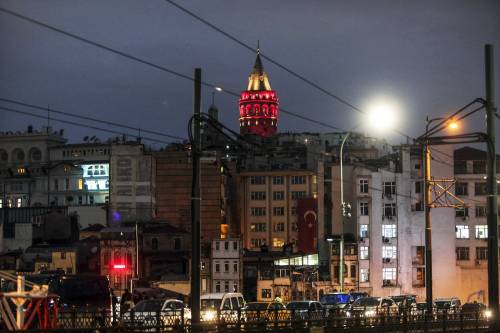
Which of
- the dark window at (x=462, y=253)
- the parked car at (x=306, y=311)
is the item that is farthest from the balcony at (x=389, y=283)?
the parked car at (x=306, y=311)

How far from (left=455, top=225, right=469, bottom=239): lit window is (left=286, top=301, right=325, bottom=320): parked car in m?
75.0

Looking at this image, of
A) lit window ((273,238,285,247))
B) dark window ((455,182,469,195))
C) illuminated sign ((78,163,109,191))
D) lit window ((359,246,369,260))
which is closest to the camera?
lit window ((359,246,369,260))

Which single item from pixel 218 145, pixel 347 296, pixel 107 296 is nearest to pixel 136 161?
pixel 347 296

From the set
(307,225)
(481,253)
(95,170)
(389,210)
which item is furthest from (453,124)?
(95,170)

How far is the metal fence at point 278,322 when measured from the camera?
38.0 meters

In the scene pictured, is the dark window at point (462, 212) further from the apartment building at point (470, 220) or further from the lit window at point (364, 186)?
the lit window at point (364, 186)

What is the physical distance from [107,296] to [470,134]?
1824 centimetres

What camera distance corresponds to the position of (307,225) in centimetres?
14600

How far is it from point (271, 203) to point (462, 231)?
122 feet

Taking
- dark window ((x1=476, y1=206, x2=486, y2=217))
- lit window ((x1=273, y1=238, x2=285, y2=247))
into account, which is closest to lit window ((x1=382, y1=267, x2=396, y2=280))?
dark window ((x1=476, y1=206, x2=486, y2=217))

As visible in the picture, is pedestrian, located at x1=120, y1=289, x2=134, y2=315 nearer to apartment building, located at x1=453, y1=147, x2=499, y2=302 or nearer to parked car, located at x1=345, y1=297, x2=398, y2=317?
parked car, located at x1=345, y1=297, x2=398, y2=317

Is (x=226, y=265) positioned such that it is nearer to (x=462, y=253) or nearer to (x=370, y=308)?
(x=462, y=253)

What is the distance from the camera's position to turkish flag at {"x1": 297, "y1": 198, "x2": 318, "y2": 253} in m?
142

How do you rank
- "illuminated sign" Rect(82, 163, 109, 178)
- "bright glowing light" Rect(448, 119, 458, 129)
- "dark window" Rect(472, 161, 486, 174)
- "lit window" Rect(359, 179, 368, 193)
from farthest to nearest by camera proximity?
"illuminated sign" Rect(82, 163, 109, 178) < "dark window" Rect(472, 161, 486, 174) < "lit window" Rect(359, 179, 368, 193) < "bright glowing light" Rect(448, 119, 458, 129)
